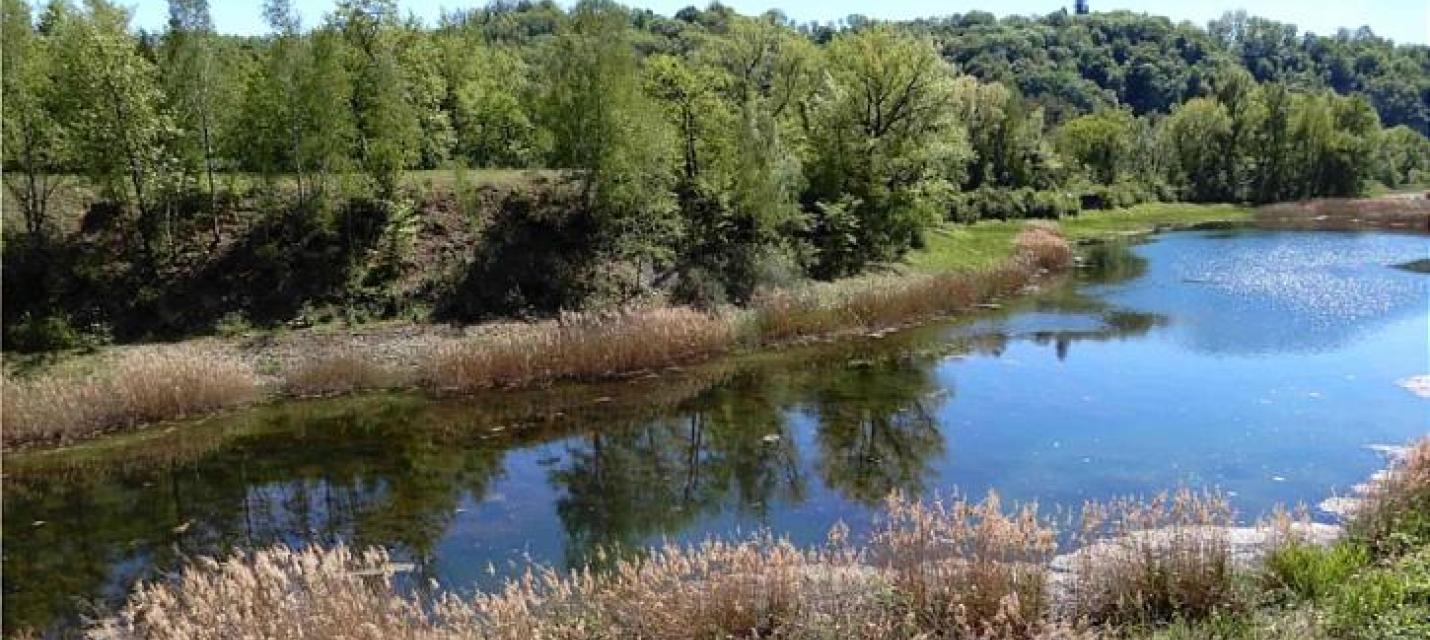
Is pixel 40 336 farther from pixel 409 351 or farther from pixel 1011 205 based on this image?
pixel 1011 205

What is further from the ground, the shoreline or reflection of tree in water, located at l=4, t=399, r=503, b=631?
the shoreline

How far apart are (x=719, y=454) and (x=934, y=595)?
11172mm

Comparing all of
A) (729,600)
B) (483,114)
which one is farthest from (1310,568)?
(483,114)

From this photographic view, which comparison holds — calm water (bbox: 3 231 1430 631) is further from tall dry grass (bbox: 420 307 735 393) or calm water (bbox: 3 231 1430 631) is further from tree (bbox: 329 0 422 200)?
tree (bbox: 329 0 422 200)

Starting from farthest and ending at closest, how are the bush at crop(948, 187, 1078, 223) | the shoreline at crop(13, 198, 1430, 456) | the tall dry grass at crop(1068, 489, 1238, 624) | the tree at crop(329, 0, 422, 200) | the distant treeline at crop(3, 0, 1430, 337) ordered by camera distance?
the bush at crop(948, 187, 1078, 223) → the tree at crop(329, 0, 422, 200) → the distant treeline at crop(3, 0, 1430, 337) → the shoreline at crop(13, 198, 1430, 456) → the tall dry grass at crop(1068, 489, 1238, 624)

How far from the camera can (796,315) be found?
A: 3133 centimetres

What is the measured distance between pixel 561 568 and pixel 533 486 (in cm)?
439

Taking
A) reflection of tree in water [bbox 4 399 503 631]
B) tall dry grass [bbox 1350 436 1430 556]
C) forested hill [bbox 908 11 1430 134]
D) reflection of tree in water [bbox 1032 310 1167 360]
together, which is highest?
forested hill [bbox 908 11 1430 134]

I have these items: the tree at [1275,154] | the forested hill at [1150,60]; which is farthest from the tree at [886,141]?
the forested hill at [1150,60]

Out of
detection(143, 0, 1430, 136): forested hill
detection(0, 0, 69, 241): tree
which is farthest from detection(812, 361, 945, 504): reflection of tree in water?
detection(143, 0, 1430, 136): forested hill

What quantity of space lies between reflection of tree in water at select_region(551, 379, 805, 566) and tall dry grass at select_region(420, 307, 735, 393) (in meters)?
2.87

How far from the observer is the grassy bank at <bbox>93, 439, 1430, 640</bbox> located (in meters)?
9.11

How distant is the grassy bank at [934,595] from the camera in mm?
9109

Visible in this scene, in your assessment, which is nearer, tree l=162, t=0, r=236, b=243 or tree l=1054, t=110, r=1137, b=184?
tree l=162, t=0, r=236, b=243
